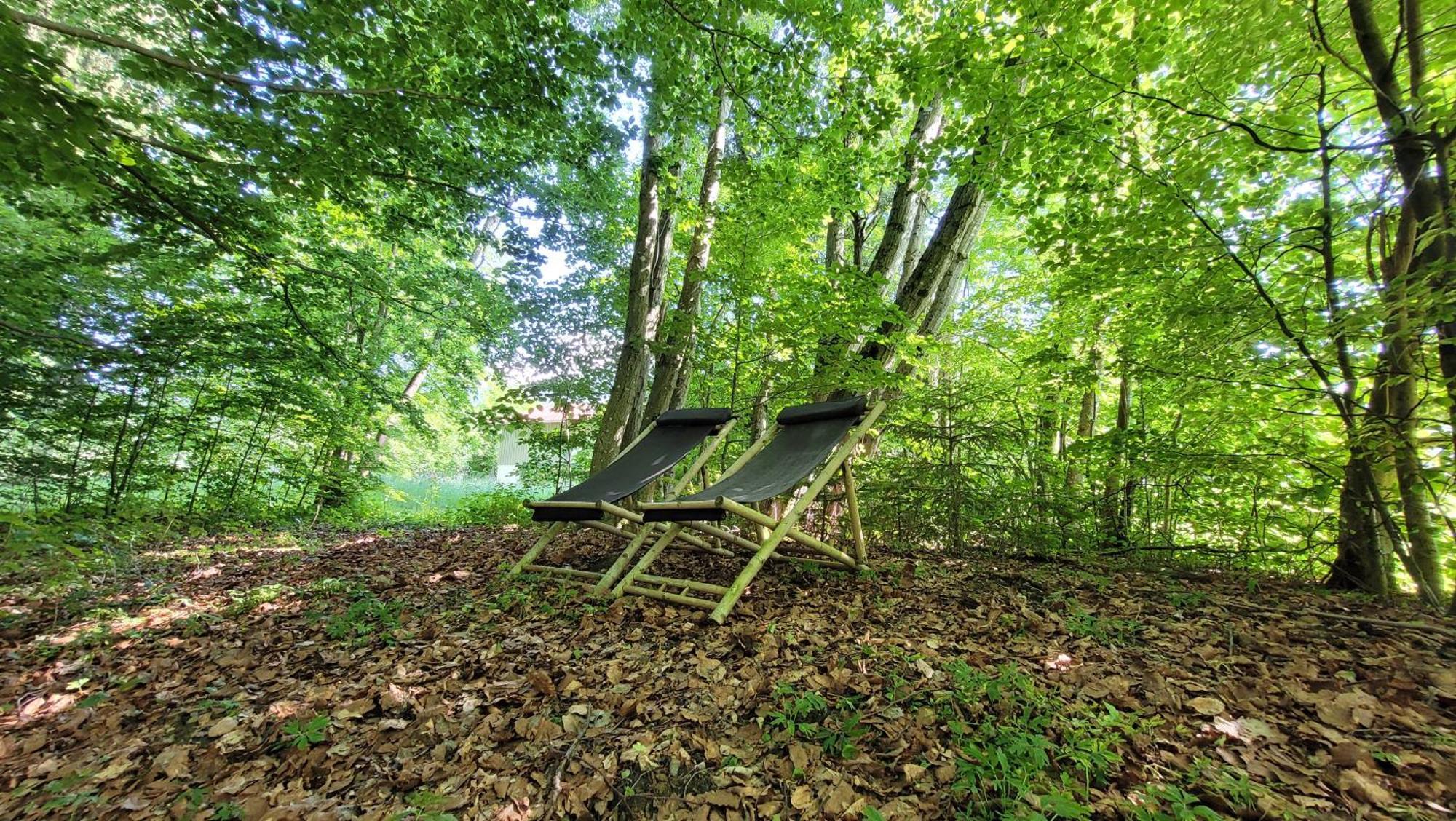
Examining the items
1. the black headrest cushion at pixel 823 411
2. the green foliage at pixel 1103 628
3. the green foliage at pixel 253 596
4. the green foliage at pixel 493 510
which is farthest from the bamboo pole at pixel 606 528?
the green foliage at pixel 493 510

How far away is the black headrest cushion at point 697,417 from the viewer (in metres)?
4.25

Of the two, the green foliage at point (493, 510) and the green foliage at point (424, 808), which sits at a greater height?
the green foliage at point (424, 808)

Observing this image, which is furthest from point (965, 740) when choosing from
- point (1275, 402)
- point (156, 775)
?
point (1275, 402)

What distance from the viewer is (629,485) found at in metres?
3.55

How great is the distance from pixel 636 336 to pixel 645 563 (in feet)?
10.0

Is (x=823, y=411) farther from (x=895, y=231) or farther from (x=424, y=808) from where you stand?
(x=424, y=808)

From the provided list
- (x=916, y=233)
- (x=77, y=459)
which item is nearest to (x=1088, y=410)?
(x=916, y=233)

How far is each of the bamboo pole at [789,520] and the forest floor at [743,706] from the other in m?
0.16

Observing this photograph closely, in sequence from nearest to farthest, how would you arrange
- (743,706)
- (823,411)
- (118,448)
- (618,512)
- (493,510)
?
(743,706) < (618,512) < (823,411) < (118,448) < (493,510)

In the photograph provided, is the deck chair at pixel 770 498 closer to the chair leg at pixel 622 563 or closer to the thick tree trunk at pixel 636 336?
the chair leg at pixel 622 563

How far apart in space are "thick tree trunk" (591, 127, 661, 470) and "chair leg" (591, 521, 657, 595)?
200 centimetres

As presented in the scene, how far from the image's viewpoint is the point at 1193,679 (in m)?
1.96

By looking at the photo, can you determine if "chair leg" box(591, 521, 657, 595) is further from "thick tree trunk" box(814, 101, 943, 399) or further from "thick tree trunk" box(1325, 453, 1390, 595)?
"thick tree trunk" box(1325, 453, 1390, 595)

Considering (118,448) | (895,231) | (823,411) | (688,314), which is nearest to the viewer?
(823,411)
